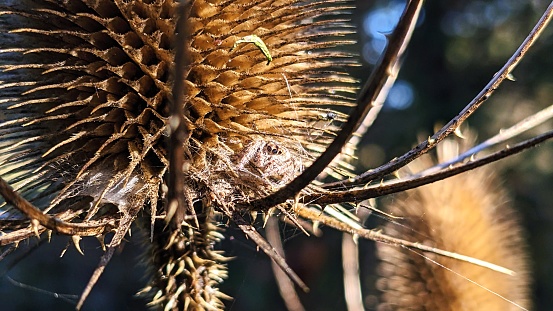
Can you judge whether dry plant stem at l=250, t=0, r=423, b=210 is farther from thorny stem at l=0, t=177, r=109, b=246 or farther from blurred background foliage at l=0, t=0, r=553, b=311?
blurred background foliage at l=0, t=0, r=553, b=311

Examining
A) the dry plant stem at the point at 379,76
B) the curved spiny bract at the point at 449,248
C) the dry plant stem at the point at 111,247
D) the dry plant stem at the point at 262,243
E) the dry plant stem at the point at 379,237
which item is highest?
the curved spiny bract at the point at 449,248

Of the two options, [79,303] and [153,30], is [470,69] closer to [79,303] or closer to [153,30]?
[153,30]

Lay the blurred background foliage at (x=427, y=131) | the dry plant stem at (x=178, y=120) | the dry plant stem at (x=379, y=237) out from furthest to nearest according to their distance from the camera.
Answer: the blurred background foliage at (x=427, y=131) < the dry plant stem at (x=379, y=237) < the dry plant stem at (x=178, y=120)

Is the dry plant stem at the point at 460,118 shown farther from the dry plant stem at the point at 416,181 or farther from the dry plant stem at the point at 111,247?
the dry plant stem at the point at 111,247

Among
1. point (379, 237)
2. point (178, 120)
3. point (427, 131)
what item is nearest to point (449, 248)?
point (379, 237)

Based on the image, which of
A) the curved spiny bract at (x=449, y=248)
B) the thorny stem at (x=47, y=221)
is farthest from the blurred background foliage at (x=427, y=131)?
the thorny stem at (x=47, y=221)

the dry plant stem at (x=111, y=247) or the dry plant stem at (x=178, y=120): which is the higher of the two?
the dry plant stem at (x=178, y=120)

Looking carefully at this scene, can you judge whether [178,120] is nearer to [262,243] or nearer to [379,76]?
[379,76]
